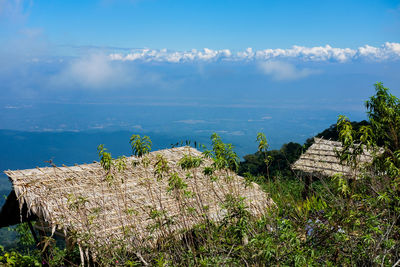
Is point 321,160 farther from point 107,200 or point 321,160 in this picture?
point 107,200

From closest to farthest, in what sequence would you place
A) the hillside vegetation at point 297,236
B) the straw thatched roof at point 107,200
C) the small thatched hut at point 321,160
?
the hillside vegetation at point 297,236
the straw thatched roof at point 107,200
the small thatched hut at point 321,160

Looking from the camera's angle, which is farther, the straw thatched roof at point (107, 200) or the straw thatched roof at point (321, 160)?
the straw thatched roof at point (321, 160)

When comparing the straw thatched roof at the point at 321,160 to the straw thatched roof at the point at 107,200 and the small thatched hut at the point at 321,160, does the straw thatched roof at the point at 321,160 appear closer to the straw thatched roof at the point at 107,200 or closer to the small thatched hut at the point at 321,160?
the small thatched hut at the point at 321,160

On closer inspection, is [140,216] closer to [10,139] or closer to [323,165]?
[323,165]

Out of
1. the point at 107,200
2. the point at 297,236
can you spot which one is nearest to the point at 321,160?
the point at 297,236

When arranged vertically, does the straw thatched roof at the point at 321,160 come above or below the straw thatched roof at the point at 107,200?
below

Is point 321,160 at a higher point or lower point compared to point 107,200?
lower

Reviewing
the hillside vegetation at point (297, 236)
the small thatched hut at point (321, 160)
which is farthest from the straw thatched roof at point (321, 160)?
the hillside vegetation at point (297, 236)

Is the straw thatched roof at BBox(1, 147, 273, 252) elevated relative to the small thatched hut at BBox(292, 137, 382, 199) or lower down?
elevated

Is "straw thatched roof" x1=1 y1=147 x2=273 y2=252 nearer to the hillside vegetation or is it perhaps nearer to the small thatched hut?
the hillside vegetation

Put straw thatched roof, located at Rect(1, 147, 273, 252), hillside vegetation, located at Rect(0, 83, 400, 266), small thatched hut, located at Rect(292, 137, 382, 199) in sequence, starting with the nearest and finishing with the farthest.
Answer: hillside vegetation, located at Rect(0, 83, 400, 266) → straw thatched roof, located at Rect(1, 147, 273, 252) → small thatched hut, located at Rect(292, 137, 382, 199)

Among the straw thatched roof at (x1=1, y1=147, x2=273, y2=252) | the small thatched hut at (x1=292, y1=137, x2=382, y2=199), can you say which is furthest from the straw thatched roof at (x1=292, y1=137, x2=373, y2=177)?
the straw thatched roof at (x1=1, y1=147, x2=273, y2=252)

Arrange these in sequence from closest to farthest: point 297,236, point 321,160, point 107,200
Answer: point 297,236 < point 107,200 < point 321,160

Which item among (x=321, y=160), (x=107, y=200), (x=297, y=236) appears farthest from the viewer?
(x=321, y=160)
